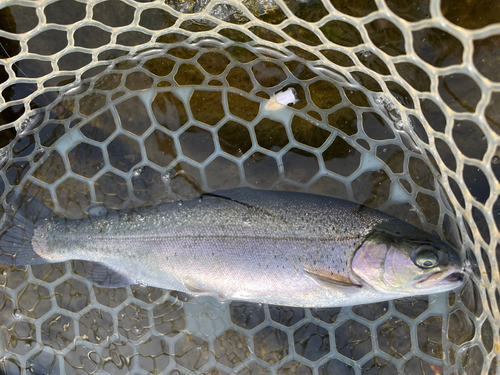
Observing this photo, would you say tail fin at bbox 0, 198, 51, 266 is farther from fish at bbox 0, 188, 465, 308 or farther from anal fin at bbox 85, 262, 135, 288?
anal fin at bbox 85, 262, 135, 288

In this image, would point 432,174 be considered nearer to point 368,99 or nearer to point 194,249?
point 368,99

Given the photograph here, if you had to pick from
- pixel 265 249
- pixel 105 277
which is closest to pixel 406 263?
pixel 265 249

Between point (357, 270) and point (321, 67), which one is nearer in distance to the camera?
point (357, 270)

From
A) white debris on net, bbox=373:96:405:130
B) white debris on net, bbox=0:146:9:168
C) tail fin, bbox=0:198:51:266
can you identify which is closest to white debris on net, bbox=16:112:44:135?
white debris on net, bbox=0:146:9:168

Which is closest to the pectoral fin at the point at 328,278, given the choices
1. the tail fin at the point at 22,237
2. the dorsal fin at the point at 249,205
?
the dorsal fin at the point at 249,205

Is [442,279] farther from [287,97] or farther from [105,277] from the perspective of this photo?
[105,277]

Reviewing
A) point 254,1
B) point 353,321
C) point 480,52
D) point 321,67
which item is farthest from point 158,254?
point 480,52
